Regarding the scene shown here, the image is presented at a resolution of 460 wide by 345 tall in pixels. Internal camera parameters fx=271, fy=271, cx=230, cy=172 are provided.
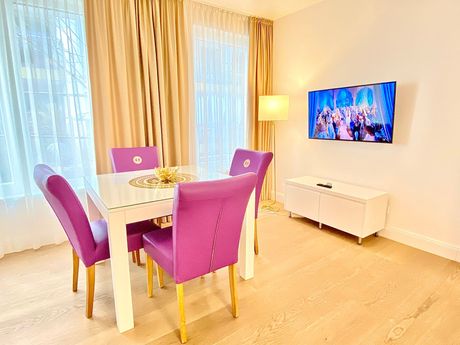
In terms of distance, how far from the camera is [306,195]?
3182 mm

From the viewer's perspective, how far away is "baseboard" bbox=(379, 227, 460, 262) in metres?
2.45

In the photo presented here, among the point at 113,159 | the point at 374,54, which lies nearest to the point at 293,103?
the point at 374,54

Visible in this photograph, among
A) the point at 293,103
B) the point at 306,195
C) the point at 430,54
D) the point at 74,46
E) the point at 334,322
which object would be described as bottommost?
the point at 334,322

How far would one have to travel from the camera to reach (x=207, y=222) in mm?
1433

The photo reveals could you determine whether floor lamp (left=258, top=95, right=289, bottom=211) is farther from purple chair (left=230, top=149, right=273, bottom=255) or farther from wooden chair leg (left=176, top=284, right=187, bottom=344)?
wooden chair leg (left=176, top=284, right=187, bottom=344)

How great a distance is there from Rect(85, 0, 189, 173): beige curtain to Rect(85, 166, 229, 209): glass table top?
82 cm

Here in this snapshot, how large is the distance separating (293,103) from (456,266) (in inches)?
99.2

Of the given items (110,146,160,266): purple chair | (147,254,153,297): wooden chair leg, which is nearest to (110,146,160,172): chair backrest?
(110,146,160,266): purple chair

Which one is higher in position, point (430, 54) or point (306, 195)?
point (430, 54)

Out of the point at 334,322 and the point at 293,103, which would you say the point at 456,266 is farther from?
the point at 293,103

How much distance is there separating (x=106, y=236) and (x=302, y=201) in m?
2.22

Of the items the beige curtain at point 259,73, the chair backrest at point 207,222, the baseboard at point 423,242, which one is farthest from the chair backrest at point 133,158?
the baseboard at point 423,242

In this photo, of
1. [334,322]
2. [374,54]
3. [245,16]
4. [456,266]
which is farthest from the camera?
[245,16]

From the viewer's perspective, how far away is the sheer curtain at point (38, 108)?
2.40 meters
